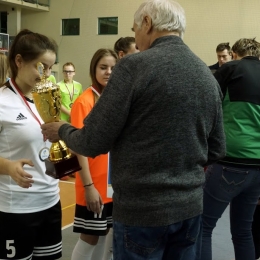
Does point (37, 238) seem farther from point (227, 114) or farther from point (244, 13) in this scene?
point (244, 13)

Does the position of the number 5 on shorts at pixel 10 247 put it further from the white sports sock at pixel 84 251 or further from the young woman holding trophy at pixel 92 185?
the white sports sock at pixel 84 251

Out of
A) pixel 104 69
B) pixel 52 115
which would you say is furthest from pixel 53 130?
pixel 104 69

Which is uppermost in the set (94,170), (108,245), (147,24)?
(147,24)

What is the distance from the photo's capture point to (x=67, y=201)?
4285 mm

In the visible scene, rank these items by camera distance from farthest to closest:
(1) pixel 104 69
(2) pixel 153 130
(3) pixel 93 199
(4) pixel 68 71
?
(4) pixel 68 71 < (1) pixel 104 69 < (3) pixel 93 199 < (2) pixel 153 130

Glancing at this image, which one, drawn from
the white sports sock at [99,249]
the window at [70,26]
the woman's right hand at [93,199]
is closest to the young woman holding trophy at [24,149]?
the woman's right hand at [93,199]

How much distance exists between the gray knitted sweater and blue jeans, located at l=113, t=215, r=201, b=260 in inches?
1.2

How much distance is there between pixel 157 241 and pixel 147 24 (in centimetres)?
68

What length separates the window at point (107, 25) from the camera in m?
12.5

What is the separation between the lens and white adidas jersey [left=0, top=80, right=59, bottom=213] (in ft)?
5.00

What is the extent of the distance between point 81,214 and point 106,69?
2.47 feet

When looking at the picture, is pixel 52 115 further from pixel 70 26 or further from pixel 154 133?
pixel 70 26

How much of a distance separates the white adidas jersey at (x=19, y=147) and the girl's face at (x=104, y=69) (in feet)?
1.69

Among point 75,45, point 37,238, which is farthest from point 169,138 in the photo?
point 75,45
